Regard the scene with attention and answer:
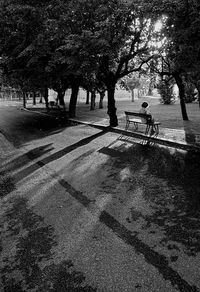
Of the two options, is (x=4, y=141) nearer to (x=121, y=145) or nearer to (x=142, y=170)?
(x=121, y=145)

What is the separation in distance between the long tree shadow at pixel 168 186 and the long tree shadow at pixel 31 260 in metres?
1.69

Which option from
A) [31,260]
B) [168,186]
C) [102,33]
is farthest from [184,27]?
[31,260]

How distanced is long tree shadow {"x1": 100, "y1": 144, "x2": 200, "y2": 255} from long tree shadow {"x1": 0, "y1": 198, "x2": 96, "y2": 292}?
169cm

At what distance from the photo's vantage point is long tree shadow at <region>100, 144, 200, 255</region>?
207 inches

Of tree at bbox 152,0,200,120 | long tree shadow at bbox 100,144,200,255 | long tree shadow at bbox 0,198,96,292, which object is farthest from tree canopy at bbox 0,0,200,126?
long tree shadow at bbox 0,198,96,292

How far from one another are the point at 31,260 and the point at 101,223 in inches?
61.8

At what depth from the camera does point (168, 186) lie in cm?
751

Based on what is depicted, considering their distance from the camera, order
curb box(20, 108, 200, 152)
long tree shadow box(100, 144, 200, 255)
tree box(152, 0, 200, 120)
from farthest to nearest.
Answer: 1. curb box(20, 108, 200, 152)
2. tree box(152, 0, 200, 120)
3. long tree shadow box(100, 144, 200, 255)

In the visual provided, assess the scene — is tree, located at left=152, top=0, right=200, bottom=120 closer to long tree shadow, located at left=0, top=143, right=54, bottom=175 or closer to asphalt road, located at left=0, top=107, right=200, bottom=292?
asphalt road, located at left=0, top=107, right=200, bottom=292

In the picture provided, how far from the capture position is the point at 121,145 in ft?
41.2

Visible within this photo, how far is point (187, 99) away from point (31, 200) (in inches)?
1320

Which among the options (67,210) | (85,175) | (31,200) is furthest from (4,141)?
(67,210)

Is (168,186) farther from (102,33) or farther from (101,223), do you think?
(102,33)

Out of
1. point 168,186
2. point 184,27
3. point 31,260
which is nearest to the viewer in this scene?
point 31,260
